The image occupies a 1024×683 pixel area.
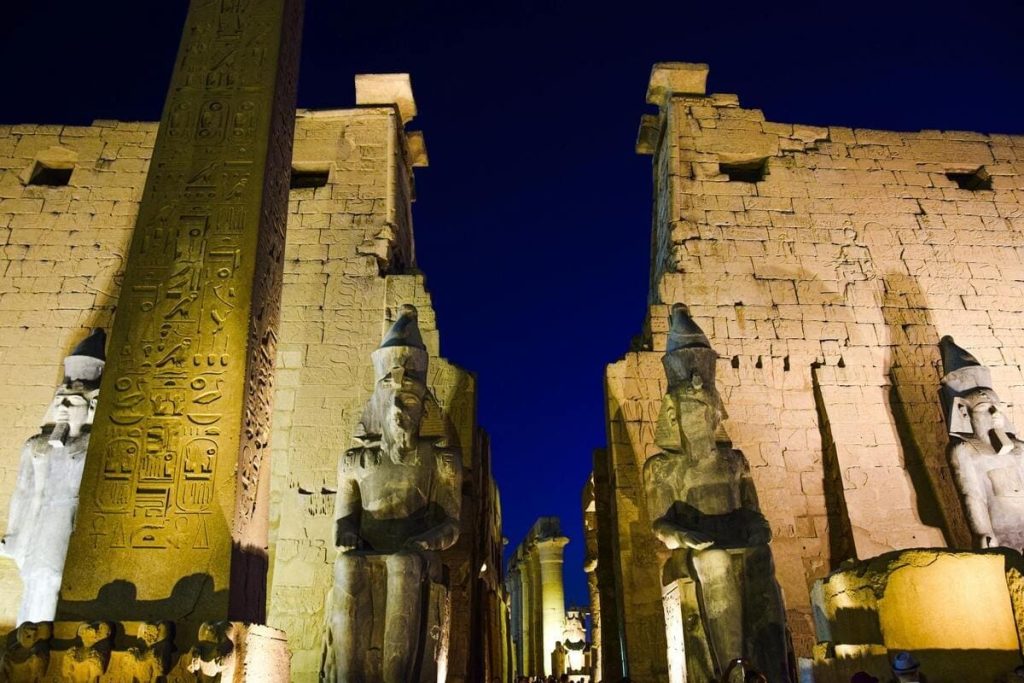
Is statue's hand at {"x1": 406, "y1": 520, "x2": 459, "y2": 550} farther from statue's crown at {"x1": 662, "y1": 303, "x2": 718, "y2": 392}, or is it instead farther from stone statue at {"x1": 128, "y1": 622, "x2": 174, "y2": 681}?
statue's crown at {"x1": 662, "y1": 303, "x2": 718, "y2": 392}

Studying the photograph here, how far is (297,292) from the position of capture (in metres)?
7.78

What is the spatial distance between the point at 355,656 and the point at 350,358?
346 cm

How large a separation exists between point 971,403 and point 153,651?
6.18 meters

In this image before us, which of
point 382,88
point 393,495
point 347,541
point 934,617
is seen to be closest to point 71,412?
point 347,541

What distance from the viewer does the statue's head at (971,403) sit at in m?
6.43

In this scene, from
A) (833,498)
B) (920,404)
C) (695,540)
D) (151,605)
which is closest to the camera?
(151,605)

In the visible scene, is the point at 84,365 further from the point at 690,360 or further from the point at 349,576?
the point at 690,360

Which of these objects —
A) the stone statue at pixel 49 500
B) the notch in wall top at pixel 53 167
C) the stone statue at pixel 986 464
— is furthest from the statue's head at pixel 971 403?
the notch in wall top at pixel 53 167

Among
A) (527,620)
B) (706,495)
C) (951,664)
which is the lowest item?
(951,664)

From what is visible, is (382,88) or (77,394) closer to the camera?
(77,394)

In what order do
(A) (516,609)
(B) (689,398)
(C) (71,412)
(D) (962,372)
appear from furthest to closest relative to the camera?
(A) (516,609) → (D) (962,372) → (C) (71,412) → (B) (689,398)

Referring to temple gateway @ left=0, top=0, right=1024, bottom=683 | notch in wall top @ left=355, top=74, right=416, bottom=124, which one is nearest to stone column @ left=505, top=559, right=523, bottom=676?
temple gateway @ left=0, top=0, right=1024, bottom=683

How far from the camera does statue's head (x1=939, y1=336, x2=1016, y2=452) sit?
6.43m

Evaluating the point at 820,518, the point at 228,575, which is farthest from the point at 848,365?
the point at 228,575
